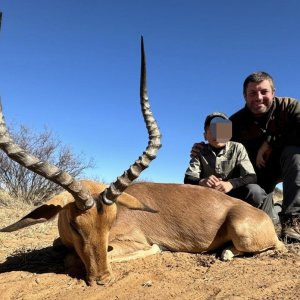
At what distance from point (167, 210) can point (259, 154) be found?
2.42 m

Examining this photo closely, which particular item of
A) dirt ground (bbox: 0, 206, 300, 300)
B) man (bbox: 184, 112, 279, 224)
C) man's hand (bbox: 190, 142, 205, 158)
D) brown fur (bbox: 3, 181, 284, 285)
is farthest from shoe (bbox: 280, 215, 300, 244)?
man's hand (bbox: 190, 142, 205, 158)

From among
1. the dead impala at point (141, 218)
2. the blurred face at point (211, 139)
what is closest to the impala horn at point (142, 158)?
the dead impala at point (141, 218)

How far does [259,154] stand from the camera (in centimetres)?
777

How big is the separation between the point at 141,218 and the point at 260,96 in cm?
314

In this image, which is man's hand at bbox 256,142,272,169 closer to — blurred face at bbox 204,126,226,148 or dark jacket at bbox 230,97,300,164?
dark jacket at bbox 230,97,300,164

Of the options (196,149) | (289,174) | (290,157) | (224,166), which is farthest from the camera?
(196,149)

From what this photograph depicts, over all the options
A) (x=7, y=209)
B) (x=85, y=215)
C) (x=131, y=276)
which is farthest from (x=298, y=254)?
(x=7, y=209)

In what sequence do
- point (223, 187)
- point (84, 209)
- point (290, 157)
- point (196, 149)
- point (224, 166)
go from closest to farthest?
point (84, 209) < point (223, 187) < point (290, 157) < point (224, 166) < point (196, 149)

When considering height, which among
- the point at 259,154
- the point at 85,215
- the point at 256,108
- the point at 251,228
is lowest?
the point at 251,228

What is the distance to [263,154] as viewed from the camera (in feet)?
25.5

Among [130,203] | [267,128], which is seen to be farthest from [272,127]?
[130,203]

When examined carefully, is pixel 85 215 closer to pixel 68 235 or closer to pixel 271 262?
pixel 68 235

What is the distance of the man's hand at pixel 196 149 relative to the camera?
7.38 meters

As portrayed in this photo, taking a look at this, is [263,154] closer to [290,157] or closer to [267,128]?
[267,128]
